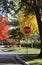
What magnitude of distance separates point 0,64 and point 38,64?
10.5 feet

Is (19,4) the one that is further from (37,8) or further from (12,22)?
(12,22)

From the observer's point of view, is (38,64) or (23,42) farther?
(23,42)

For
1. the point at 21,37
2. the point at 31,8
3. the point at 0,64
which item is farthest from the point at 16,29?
the point at 0,64

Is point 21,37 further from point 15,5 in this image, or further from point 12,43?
point 15,5

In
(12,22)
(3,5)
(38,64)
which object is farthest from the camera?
(12,22)

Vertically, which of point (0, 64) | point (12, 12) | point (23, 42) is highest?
point (12, 12)

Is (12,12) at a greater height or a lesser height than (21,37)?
greater

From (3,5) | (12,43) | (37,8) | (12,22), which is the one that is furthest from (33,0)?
(12,22)

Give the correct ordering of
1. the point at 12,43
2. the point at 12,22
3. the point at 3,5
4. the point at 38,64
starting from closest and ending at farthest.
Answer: the point at 38,64, the point at 3,5, the point at 12,43, the point at 12,22

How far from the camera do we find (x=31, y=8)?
28391 mm

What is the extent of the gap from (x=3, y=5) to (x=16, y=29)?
120 ft

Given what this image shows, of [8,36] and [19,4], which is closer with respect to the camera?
[19,4]

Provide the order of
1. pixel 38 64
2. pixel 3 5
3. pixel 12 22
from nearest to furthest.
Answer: pixel 38 64 → pixel 3 5 → pixel 12 22

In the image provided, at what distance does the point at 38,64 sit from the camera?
21266 mm
